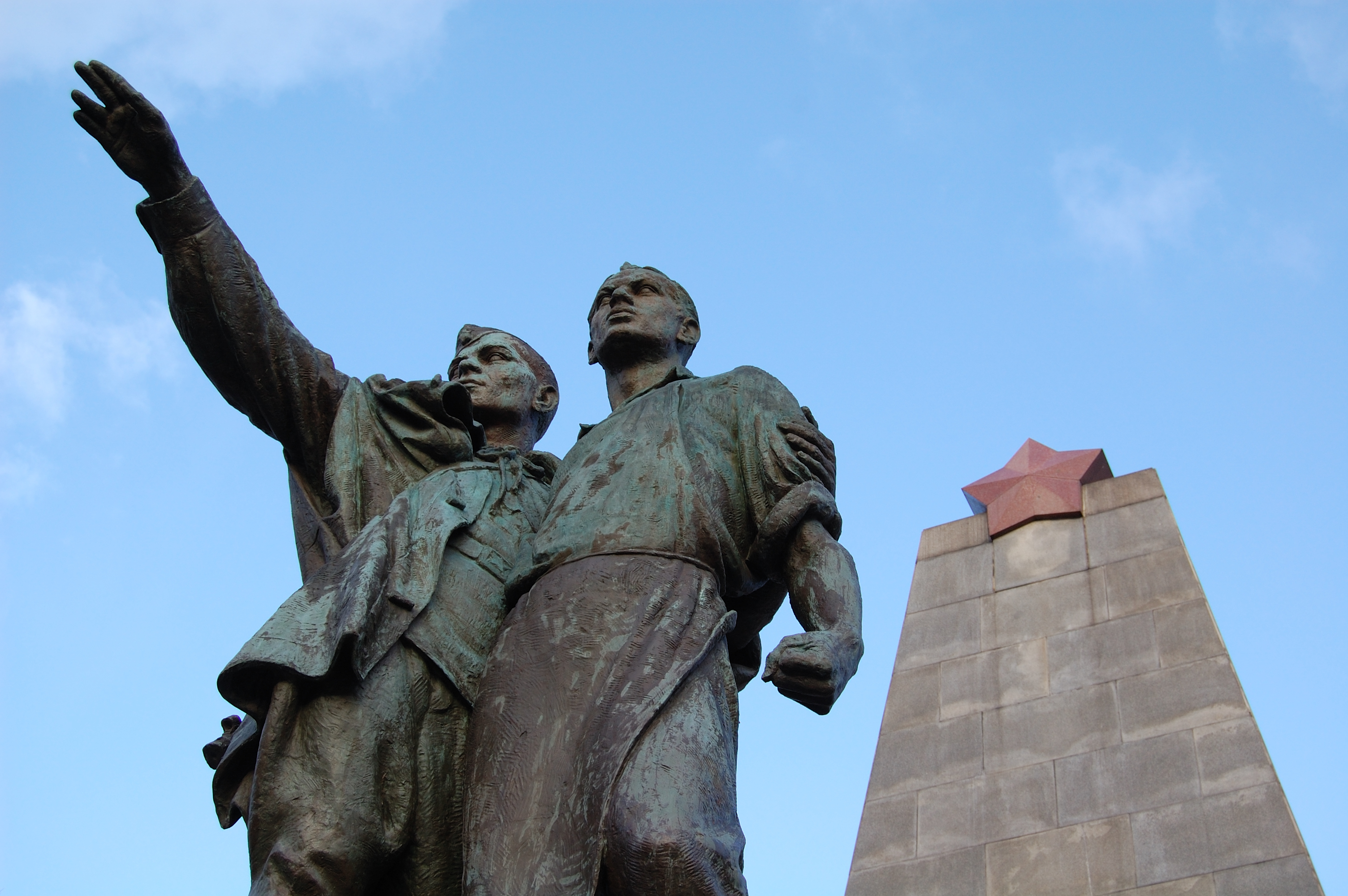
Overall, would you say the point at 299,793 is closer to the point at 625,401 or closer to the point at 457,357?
the point at 625,401

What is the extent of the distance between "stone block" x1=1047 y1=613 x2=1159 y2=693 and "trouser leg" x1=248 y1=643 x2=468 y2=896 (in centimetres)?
738

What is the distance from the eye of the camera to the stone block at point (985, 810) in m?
11.1

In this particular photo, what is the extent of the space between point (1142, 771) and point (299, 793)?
727 cm

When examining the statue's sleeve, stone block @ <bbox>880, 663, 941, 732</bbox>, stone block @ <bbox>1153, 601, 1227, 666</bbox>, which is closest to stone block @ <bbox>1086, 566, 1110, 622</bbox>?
stone block @ <bbox>1153, 601, 1227, 666</bbox>

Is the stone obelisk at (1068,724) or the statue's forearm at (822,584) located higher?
the stone obelisk at (1068,724)

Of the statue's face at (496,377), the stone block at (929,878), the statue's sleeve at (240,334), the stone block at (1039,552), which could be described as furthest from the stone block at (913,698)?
the statue's sleeve at (240,334)

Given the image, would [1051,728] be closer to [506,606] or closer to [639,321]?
[639,321]

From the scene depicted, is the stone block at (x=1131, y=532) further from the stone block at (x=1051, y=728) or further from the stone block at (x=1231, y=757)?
the stone block at (x=1231, y=757)

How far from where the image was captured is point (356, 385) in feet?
22.3

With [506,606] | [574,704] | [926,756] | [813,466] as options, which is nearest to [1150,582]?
[926,756]

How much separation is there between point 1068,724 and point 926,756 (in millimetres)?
1018

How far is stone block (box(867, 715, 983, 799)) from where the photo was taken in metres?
11.8

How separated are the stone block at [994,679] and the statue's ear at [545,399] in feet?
19.0

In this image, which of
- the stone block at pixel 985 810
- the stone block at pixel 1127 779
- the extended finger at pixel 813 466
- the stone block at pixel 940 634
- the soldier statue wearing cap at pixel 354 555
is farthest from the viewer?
the stone block at pixel 940 634
